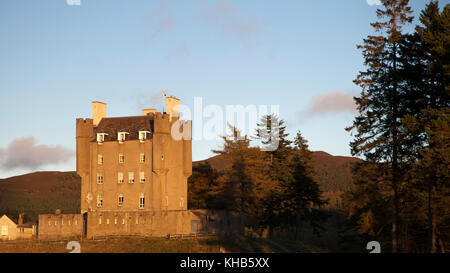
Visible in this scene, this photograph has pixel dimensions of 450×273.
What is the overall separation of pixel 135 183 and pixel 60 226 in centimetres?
1021

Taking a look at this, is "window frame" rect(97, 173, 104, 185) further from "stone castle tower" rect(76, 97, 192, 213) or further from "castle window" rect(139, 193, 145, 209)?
"castle window" rect(139, 193, 145, 209)

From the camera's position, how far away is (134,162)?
68.4 m

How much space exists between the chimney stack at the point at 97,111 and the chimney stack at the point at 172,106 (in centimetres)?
998

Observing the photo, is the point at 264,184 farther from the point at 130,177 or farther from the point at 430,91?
the point at 430,91

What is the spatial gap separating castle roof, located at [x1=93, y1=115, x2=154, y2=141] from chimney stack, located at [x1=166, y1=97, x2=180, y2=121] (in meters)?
2.55

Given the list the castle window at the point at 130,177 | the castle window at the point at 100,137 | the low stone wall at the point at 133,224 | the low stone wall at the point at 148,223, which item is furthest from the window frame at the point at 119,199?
the castle window at the point at 100,137

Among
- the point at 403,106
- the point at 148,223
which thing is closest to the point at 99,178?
the point at 148,223

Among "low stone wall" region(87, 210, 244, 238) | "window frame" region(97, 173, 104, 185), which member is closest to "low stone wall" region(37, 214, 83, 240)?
"low stone wall" region(87, 210, 244, 238)

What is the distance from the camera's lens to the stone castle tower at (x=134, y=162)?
67.4 m

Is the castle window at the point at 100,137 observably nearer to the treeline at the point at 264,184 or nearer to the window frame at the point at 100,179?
the window frame at the point at 100,179
